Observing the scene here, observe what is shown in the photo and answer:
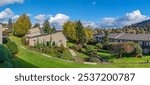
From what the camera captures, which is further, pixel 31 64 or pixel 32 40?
pixel 31 64

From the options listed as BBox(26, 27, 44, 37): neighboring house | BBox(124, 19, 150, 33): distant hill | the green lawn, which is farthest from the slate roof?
BBox(26, 27, 44, 37): neighboring house

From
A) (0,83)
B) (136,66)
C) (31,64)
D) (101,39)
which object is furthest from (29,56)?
(136,66)

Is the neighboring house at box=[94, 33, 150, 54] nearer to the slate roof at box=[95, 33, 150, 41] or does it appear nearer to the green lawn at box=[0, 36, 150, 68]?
the slate roof at box=[95, 33, 150, 41]

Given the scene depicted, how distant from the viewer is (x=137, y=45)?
6.17 meters

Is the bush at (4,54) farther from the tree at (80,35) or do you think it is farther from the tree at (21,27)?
the tree at (80,35)

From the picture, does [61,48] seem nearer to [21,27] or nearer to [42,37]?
[42,37]

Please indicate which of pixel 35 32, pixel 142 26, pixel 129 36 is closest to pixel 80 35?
pixel 35 32

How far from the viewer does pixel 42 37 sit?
6.13 m

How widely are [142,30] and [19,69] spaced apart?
192 cm

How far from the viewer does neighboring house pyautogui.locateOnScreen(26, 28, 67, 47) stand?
19.9 feet

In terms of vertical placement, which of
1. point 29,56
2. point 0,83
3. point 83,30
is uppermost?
point 83,30

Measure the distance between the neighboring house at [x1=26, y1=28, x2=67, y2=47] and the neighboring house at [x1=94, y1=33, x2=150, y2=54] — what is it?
512mm

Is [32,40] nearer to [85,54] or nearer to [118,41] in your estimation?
[85,54]

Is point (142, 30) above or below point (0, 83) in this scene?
above
